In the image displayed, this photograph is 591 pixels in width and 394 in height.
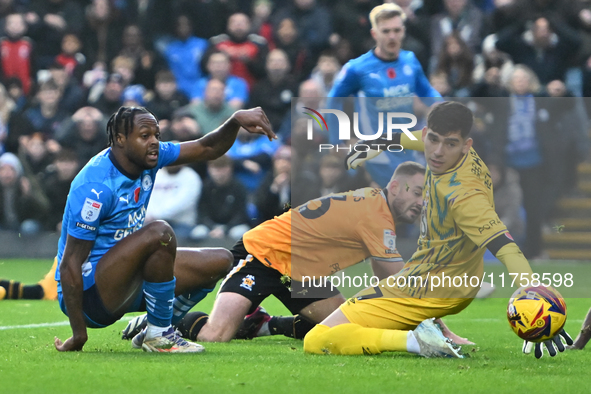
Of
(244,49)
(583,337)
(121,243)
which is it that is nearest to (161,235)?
(121,243)

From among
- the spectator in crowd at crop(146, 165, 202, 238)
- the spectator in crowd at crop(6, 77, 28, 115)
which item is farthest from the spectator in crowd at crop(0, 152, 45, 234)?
the spectator in crowd at crop(146, 165, 202, 238)

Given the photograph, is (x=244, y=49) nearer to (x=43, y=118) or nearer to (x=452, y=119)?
(x=43, y=118)

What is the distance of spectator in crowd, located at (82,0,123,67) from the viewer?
15031mm

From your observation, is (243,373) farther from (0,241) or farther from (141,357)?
(0,241)

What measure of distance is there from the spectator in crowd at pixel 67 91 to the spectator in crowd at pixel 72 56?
31cm

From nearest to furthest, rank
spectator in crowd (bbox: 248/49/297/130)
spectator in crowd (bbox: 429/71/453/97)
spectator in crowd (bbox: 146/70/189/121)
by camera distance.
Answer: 1. spectator in crowd (bbox: 429/71/453/97)
2. spectator in crowd (bbox: 248/49/297/130)
3. spectator in crowd (bbox: 146/70/189/121)

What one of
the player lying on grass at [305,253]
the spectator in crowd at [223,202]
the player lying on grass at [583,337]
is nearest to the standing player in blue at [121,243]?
the player lying on grass at [305,253]

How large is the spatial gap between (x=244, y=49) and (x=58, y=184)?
3668 millimetres

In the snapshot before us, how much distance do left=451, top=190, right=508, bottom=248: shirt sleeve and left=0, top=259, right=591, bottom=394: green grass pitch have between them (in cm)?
74

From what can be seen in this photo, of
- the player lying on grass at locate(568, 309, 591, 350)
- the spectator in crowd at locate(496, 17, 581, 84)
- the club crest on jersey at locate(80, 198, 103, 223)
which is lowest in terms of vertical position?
the player lying on grass at locate(568, 309, 591, 350)

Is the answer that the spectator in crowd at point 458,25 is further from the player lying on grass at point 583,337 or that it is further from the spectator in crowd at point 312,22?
the player lying on grass at point 583,337

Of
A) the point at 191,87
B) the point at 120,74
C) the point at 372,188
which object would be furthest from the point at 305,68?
the point at 372,188

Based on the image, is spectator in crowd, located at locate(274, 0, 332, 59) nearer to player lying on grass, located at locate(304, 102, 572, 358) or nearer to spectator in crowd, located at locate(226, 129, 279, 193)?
spectator in crowd, located at locate(226, 129, 279, 193)

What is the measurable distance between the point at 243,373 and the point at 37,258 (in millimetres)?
9380
